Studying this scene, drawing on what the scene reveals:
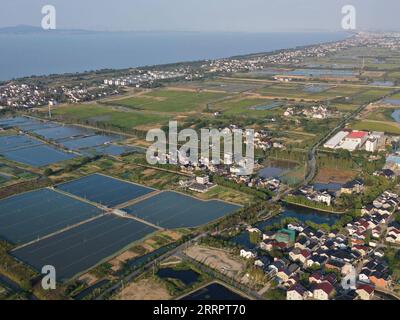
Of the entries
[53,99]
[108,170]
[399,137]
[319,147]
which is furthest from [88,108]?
[399,137]

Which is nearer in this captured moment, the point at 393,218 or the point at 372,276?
the point at 372,276

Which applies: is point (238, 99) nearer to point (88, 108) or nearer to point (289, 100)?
point (289, 100)

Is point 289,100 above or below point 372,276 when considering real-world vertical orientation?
above

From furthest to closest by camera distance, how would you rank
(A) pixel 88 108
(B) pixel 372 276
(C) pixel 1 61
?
(C) pixel 1 61
(A) pixel 88 108
(B) pixel 372 276

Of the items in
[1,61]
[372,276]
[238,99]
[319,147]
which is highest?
[1,61]

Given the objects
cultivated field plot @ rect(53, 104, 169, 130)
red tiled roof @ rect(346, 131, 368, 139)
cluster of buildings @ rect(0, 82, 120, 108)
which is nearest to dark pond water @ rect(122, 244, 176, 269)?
red tiled roof @ rect(346, 131, 368, 139)

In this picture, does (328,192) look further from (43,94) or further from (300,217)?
(43,94)

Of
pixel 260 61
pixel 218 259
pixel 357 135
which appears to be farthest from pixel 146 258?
pixel 260 61

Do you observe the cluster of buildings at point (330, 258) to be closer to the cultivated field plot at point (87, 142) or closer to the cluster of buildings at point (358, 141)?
the cluster of buildings at point (358, 141)
